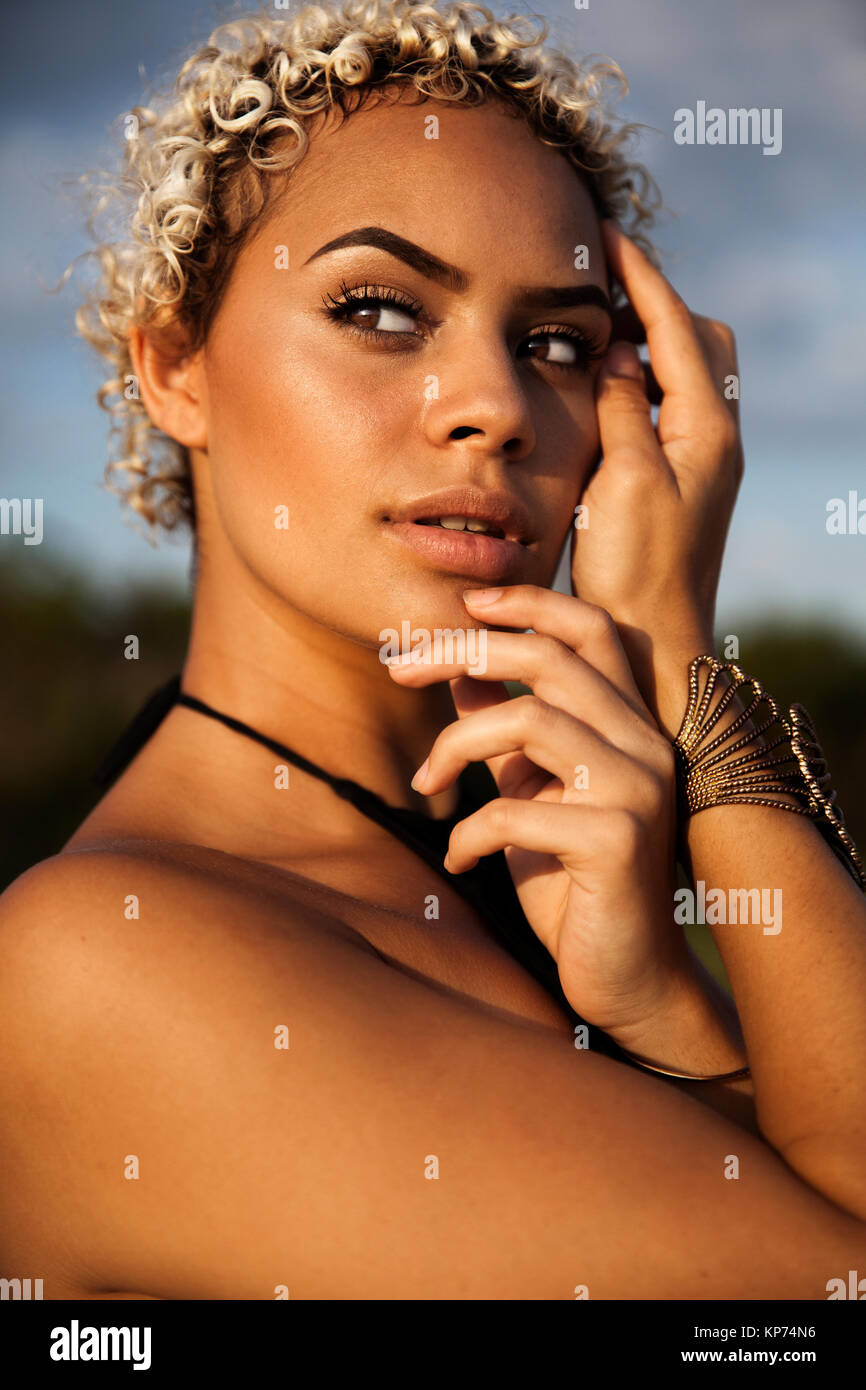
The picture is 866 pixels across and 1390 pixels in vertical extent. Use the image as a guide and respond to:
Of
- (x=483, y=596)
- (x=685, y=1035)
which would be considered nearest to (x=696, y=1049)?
(x=685, y=1035)

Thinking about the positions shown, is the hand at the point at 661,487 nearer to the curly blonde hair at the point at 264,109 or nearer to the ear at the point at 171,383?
the curly blonde hair at the point at 264,109

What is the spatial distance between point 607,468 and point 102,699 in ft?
23.8

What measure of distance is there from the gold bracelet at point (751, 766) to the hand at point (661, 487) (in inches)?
2.5

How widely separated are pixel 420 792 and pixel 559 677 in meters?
0.45

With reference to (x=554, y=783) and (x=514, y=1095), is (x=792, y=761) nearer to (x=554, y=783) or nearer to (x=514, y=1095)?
(x=554, y=783)

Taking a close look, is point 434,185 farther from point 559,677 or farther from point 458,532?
point 559,677

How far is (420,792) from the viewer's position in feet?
8.06

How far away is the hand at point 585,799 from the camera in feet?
6.88

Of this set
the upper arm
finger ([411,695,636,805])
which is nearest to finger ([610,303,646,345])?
finger ([411,695,636,805])

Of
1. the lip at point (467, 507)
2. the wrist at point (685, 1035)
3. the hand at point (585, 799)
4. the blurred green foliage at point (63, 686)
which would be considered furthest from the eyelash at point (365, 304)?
the blurred green foliage at point (63, 686)

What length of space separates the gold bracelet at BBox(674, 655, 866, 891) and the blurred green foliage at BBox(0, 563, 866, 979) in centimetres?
654

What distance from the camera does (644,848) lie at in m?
2.12

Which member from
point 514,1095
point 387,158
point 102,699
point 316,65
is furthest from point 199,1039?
point 102,699

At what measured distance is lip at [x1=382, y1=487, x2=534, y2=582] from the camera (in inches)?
95.3
